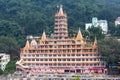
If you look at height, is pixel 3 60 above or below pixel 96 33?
below

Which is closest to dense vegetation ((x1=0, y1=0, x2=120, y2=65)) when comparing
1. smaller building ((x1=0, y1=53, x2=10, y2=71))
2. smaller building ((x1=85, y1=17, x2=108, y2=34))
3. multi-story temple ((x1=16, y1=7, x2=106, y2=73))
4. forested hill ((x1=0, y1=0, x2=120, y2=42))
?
forested hill ((x1=0, y1=0, x2=120, y2=42))

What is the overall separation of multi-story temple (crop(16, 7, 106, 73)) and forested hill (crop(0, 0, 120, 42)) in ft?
47.4

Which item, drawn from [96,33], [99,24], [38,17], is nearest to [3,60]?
[96,33]

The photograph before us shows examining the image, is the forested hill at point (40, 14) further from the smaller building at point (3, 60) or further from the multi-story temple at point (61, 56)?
the multi-story temple at point (61, 56)

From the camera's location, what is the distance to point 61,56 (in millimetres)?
74312

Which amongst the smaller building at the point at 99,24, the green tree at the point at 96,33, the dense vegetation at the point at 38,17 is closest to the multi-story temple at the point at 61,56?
the dense vegetation at the point at 38,17

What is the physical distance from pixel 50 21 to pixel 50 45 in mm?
24220

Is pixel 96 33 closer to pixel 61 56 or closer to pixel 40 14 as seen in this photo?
pixel 61 56

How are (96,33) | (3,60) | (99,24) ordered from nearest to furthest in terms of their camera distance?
(3,60), (96,33), (99,24)

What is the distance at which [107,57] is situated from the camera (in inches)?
2798

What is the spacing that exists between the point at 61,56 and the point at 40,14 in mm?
27868

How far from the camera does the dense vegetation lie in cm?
8711

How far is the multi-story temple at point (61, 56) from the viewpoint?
2879 inches

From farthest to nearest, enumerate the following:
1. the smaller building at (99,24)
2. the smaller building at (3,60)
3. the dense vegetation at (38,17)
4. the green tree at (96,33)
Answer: the smaller building at (99,24) → the dense vegetation at (38,17) → the green tree at (96,33) → the smaller building at (3,60)
